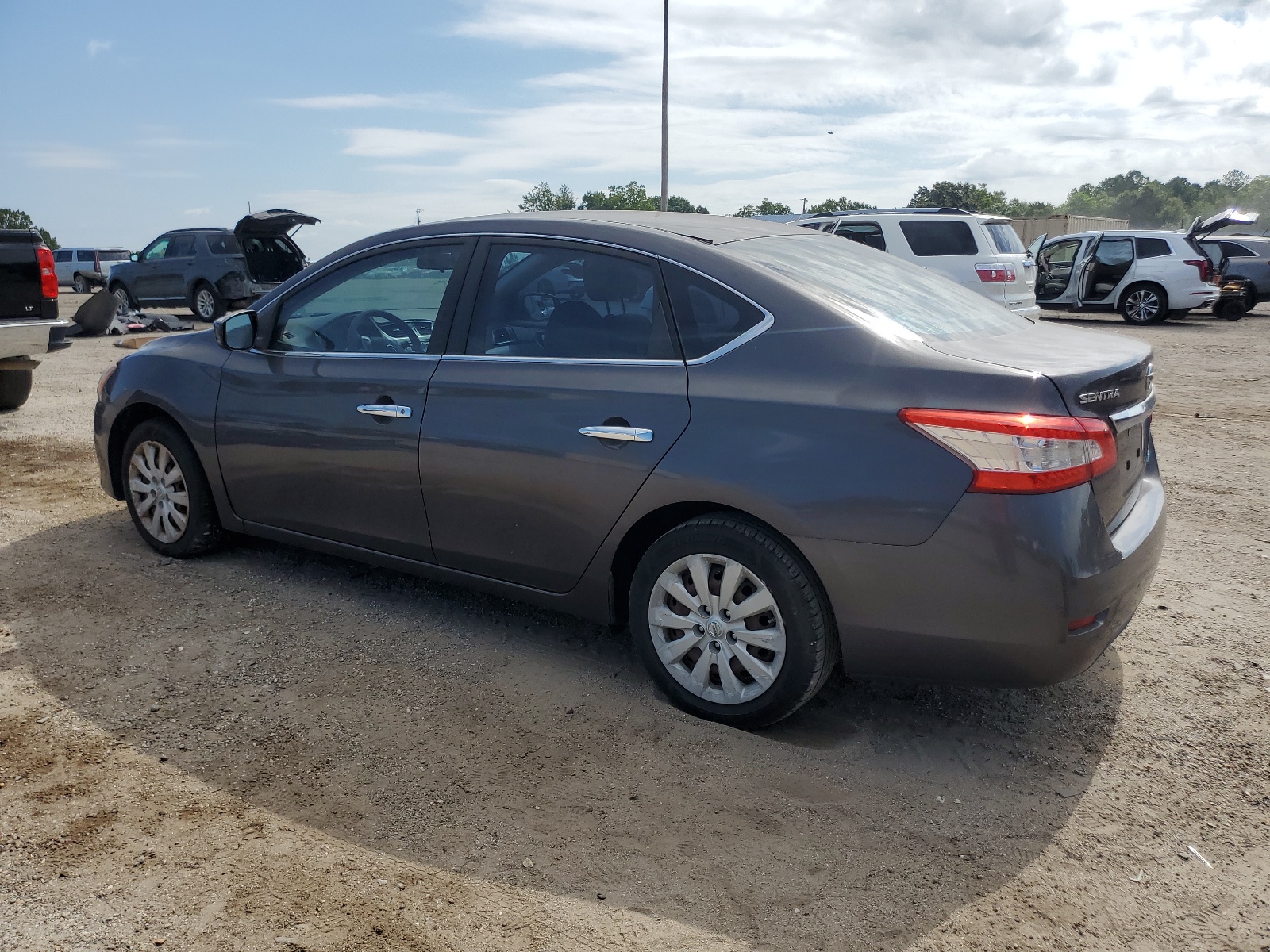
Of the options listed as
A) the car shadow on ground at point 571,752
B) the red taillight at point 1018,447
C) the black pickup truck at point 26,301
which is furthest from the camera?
the black pickup truck at point 26,301

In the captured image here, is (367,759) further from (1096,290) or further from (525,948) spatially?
(1096,290)

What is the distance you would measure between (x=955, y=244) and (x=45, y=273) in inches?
432

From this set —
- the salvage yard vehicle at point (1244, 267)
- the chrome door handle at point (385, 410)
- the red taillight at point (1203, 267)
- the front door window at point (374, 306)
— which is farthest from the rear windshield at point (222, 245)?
the salvage yard vehicle at point (1244, 267)

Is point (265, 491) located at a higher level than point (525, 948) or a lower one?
higher

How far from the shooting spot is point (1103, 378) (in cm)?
291

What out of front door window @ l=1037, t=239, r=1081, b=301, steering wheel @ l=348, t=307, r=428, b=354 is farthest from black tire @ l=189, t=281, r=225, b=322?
steering wheel @ l=348, t=307, r=428, b=354

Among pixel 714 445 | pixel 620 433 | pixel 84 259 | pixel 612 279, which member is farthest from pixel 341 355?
pixel 84 259

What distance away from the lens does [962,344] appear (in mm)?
3121

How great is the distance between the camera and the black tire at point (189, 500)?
4660mm

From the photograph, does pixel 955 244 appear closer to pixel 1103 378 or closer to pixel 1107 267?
pixel 1107 267

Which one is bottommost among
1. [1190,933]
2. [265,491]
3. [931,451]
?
[1190,933]

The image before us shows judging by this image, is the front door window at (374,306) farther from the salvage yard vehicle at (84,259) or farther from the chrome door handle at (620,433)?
the salvage yard vehicle at (84,259)

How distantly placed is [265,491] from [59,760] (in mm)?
1528

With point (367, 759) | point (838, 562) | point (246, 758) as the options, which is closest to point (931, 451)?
point (838, 562)
